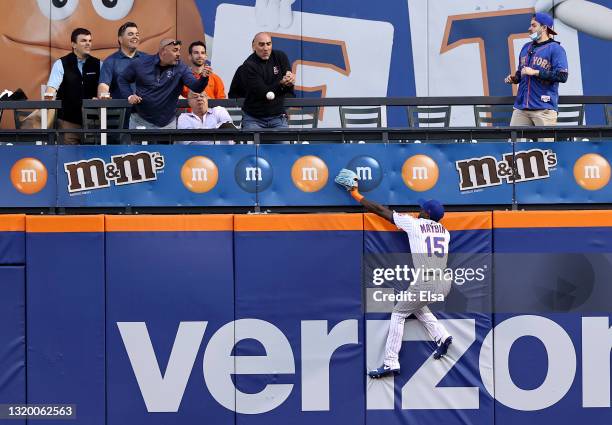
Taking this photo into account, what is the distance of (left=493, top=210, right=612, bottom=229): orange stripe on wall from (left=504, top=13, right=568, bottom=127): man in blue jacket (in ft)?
3.95

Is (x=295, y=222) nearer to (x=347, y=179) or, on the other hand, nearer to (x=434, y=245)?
(x=347, y=179)

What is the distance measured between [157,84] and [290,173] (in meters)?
1.95

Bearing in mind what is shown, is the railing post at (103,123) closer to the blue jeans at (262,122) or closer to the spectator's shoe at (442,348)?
the blue jeans at (262,122)

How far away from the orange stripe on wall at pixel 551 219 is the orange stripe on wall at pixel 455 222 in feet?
0.49

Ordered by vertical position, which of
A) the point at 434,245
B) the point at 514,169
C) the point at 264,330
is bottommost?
the point at 264,330

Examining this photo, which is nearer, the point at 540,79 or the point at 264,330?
the point at 264,330

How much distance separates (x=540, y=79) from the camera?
1523 centimetres

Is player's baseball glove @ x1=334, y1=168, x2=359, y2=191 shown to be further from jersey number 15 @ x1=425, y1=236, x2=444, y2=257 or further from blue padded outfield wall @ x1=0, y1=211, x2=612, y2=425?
jersey number 15 @ x1=425, y1=236, x2=444, y2=257

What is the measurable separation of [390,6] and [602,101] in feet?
13.4

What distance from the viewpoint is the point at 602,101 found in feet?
51.4

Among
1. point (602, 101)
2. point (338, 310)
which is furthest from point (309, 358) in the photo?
point (602, 101)

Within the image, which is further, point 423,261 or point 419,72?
point 419,72

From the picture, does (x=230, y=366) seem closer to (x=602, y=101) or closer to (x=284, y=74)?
(x=284, y=74)

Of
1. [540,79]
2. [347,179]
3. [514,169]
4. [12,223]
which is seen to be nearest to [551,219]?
[514,169]
